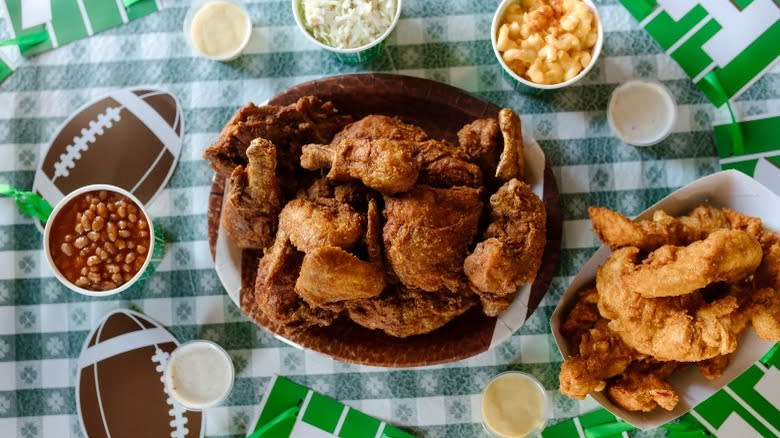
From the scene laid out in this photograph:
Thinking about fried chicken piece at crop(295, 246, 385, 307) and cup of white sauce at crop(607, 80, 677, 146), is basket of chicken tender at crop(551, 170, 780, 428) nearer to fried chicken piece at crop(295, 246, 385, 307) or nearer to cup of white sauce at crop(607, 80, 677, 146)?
cup of white sauce at crop(607, 80, 677, 146)

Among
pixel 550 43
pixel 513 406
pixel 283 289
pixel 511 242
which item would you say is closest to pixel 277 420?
pixel 283 289

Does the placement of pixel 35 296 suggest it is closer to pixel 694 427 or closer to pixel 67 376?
pixel 67 376

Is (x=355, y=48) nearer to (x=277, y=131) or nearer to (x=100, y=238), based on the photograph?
(x=277, y=131)

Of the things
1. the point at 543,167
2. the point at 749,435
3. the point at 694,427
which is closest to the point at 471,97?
the point at 543,167

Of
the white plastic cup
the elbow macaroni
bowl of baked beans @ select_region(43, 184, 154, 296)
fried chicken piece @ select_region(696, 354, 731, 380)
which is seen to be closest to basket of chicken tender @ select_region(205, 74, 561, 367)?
the white plastic cup

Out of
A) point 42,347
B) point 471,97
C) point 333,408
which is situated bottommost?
point 333,408

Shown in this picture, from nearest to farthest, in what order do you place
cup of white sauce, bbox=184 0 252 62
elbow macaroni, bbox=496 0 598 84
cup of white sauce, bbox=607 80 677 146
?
elbow macaroni, bbox=496 0 598 84 < cup of white sauce, bbox=607 80 677 146 < cup of white sauce, bbox=184 0 252 62
